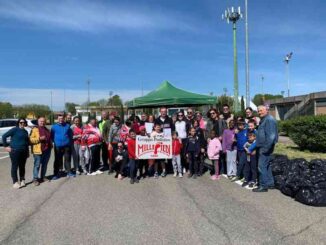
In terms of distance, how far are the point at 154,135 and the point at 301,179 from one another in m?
4.27

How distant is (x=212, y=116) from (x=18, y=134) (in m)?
5.51

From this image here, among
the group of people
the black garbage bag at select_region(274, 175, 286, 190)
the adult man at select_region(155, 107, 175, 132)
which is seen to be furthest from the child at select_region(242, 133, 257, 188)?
the adult man at select_region(155, 107, 175, 132)

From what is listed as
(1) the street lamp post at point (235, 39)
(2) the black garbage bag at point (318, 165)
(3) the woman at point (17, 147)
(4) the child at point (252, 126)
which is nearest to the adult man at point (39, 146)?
→ (3) the woman at point (17, 147)

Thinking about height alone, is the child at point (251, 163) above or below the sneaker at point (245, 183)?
above

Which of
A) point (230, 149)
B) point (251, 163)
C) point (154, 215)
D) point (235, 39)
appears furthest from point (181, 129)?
point (235, 39)

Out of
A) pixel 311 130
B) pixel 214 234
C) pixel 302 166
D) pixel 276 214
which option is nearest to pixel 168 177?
pixel 302 166

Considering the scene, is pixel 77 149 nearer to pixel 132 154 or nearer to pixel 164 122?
pixel 132 154

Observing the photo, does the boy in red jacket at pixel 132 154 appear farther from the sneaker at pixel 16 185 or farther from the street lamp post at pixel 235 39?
the street lamp post at pixel 235 39

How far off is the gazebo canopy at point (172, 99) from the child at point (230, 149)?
4.01 metres

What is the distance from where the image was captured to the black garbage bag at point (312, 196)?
673cm

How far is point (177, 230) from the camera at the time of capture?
545cm

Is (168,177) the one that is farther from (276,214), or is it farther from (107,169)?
(276,214)

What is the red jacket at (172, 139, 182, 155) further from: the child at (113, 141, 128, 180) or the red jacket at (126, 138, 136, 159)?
the child at (113, 141, 128, 180)

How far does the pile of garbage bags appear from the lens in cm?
684
